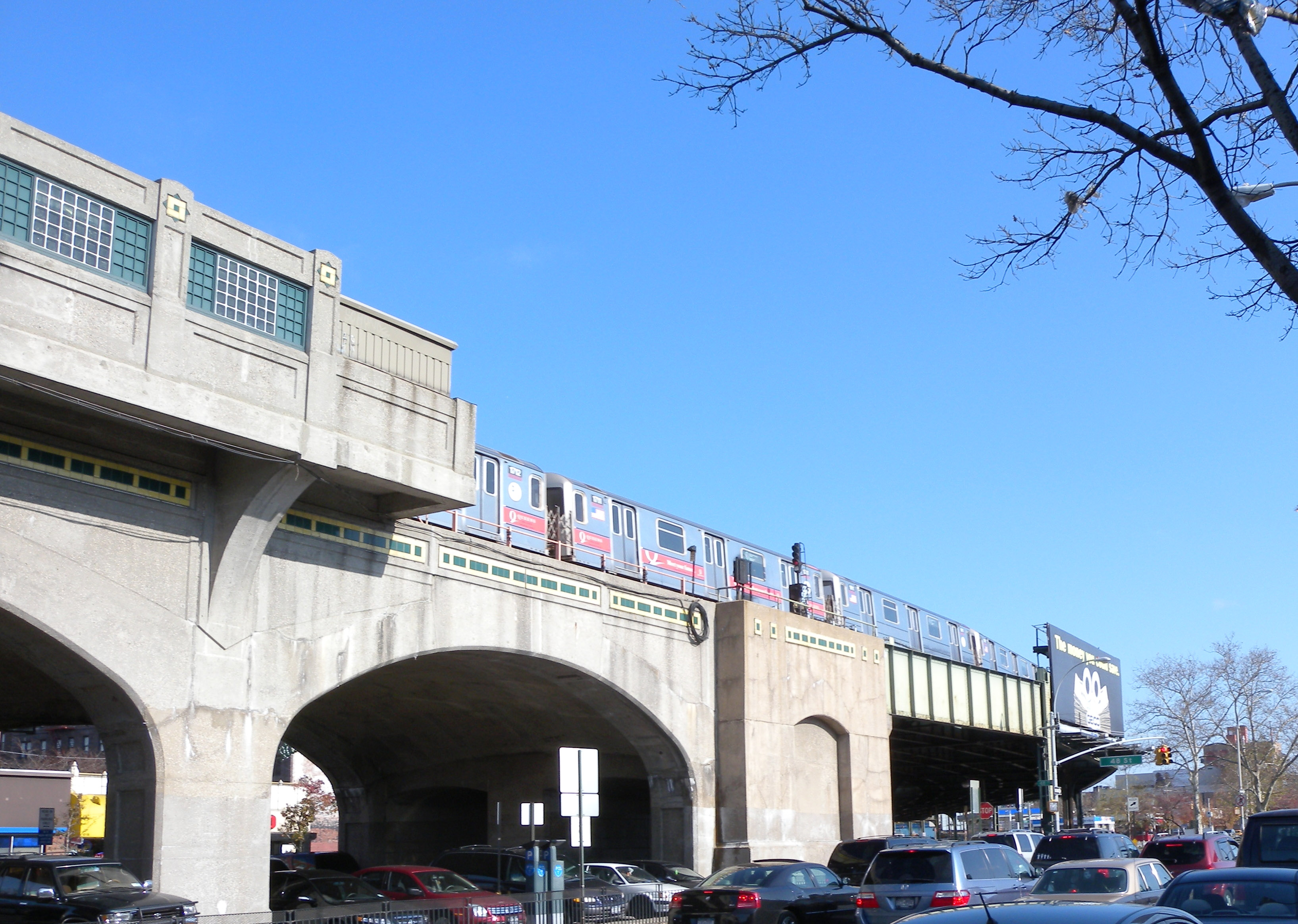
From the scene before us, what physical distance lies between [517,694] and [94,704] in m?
13.7

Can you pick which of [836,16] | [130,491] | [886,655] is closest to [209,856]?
[130,491]

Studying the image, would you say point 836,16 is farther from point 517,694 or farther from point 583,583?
point 517,694

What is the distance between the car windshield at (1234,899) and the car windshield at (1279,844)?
4251 mm

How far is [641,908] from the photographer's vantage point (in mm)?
23109

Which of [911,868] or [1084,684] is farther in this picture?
[1084,684]

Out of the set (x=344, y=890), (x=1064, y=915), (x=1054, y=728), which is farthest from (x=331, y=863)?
(x=1054, y=728)

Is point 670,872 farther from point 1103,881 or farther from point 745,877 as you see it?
point 1103,881

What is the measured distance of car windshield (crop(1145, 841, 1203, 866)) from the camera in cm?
2080

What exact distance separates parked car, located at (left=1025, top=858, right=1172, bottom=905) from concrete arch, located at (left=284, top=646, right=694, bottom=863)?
1272 cm

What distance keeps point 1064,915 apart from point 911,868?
11252 mm

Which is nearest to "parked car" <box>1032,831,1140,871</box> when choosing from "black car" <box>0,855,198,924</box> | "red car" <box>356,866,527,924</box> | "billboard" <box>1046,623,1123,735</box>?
"red car" <box>356,866,527,924</box>

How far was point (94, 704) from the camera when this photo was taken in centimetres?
1909

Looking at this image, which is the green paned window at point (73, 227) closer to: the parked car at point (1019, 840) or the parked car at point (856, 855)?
the parked car at point (856, 855)

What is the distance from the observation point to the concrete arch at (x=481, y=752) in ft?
97.7
